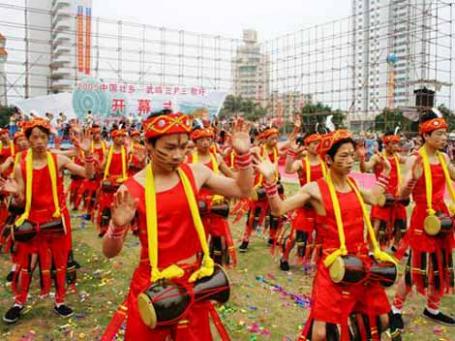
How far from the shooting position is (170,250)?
2.79 m

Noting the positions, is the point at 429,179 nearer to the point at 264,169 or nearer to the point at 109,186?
the point at 264,169

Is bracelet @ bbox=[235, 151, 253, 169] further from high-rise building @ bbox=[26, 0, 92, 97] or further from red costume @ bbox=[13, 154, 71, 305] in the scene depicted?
high-rise building @ bbox=[26, 0, 92, 97]

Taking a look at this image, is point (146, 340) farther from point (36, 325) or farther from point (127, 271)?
point (127, 271)

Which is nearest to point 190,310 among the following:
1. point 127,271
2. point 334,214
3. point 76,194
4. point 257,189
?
point 334,214

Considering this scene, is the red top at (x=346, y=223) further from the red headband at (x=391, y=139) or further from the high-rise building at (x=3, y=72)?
the high-rise building at (x=3, y=72)

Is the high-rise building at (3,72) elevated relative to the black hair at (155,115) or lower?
elevated

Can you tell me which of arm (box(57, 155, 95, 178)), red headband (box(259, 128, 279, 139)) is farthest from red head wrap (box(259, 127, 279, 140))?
arm (box(57, 155, 95, 178))

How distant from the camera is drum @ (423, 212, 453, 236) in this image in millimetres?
4602

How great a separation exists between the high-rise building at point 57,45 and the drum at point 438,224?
2417cm

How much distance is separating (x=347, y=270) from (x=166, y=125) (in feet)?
5.07

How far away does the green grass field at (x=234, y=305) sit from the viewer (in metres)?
4.64

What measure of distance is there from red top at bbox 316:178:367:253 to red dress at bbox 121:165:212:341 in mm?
1129

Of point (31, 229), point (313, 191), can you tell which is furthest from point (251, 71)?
point (313, 191)

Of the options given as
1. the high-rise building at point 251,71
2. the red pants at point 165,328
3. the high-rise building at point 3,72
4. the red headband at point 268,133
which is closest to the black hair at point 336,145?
the red pants at point 165,328
